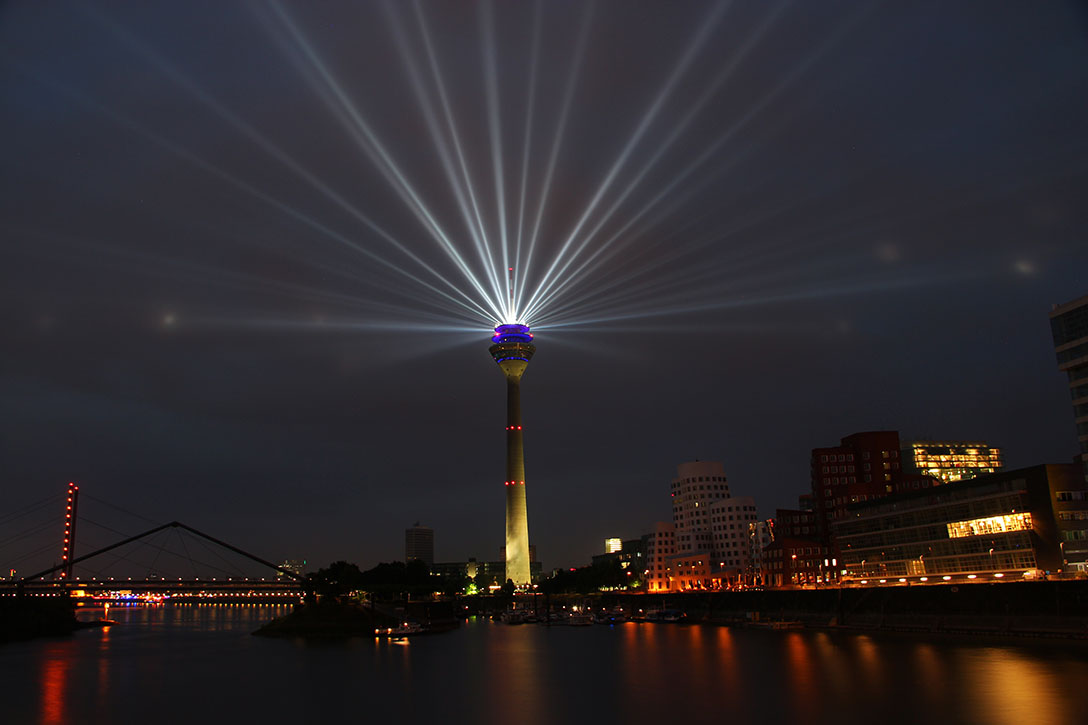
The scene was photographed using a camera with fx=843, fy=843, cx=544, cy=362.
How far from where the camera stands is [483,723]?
43531 millimetres

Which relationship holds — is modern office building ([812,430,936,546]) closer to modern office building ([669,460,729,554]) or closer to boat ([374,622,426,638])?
modern office building ([669,460,729,554])

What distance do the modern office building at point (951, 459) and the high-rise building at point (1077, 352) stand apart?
294 ft

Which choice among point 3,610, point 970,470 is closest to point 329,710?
point 3,610

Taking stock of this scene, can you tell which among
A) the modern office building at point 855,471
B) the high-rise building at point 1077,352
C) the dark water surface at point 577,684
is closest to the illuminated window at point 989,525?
the high-rise building at point 1077,352

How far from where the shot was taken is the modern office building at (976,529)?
8419cm

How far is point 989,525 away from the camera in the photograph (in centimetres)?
9050

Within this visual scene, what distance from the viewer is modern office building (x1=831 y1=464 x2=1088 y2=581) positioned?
276ft

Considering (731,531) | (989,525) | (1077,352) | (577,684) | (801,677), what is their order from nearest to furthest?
(801,677)
(577,684)
(1077,352)
(989,525)
(731,531)

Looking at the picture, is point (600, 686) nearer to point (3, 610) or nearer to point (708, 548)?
point (3, 610)

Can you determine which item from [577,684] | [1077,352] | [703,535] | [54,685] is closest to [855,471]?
[703,535]

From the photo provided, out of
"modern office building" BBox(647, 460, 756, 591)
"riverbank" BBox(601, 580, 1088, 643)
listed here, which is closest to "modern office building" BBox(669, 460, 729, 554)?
"modern office building" BBox(647, 460, 756, 591)

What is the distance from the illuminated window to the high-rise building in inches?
388

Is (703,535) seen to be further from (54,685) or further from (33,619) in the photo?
(54,685)

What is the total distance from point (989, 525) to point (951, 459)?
85.4 meters
